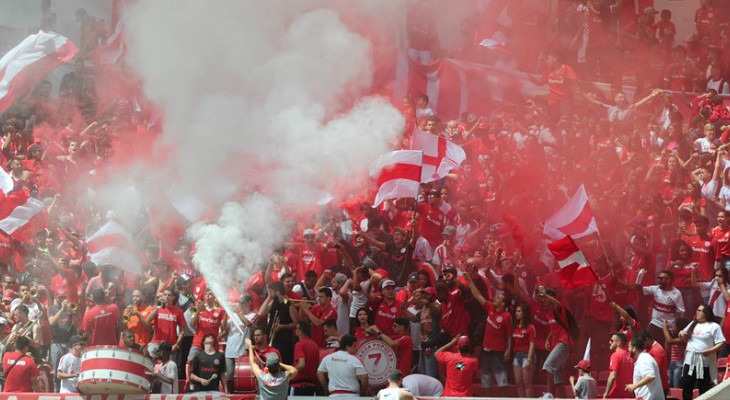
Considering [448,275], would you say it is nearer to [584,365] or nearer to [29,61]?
[584,365]

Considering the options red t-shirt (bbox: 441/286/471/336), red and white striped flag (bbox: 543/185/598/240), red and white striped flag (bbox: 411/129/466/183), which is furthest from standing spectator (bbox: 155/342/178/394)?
red and white striped flag (bbox: 543/185/598/240)

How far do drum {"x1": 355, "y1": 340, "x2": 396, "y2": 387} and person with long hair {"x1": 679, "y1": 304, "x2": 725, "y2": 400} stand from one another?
311 centimetres

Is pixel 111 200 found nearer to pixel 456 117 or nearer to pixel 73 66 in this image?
pixel 73 66

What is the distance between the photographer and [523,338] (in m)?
14.2

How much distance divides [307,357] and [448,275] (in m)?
2.07

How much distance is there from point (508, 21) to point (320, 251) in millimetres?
6843

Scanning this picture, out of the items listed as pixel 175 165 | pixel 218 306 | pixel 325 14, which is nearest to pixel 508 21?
pixel 325 14

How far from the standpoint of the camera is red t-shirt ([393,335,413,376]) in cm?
1391

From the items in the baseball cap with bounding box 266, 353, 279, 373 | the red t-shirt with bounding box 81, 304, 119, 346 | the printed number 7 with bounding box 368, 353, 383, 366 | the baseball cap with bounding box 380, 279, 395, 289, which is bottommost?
the baseball cap with bounding box 266, 353, 279, 373

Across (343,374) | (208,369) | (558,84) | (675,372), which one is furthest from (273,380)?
(558,84)

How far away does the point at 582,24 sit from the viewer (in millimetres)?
21078

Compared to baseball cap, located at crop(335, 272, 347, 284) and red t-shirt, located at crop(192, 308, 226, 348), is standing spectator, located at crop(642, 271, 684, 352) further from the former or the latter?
red t-shirt, located at crop(192, 308, 226, 348)

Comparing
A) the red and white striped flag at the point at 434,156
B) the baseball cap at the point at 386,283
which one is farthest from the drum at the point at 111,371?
the red and white striped flag at the point at 434,156

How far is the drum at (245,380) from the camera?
13.2 metres
